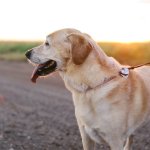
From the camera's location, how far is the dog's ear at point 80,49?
801 centimetres

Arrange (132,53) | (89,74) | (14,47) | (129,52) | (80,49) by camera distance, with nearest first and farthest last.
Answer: (80,49), (89,74), (129,52), (132,53), (14,47)

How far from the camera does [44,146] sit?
1104 centimetres

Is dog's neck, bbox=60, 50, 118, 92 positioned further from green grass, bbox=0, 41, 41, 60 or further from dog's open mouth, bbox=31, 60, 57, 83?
green grass, bbox=0, 41, 41, 60

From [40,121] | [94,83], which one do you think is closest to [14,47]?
[40,121]

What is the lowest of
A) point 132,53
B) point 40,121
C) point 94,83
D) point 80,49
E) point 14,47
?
point 14,47

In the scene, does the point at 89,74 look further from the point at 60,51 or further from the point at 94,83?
the point at 60,51

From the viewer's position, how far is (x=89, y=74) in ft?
26.7

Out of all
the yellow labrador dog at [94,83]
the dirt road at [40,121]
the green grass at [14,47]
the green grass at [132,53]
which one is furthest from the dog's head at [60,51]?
the green grass at [14,47]

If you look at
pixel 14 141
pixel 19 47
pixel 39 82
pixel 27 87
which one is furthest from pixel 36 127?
pixel 19 47

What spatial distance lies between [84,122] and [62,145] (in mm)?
2899

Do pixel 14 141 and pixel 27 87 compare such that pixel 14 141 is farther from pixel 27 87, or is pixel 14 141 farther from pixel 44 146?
pixel 27 87

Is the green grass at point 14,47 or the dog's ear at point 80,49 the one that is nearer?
the dog's ear at point 80,49

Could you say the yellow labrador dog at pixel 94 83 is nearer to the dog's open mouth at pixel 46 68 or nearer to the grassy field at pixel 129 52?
the dog's open mouth at pixel 46 68

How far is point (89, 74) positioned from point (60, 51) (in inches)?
17.5
